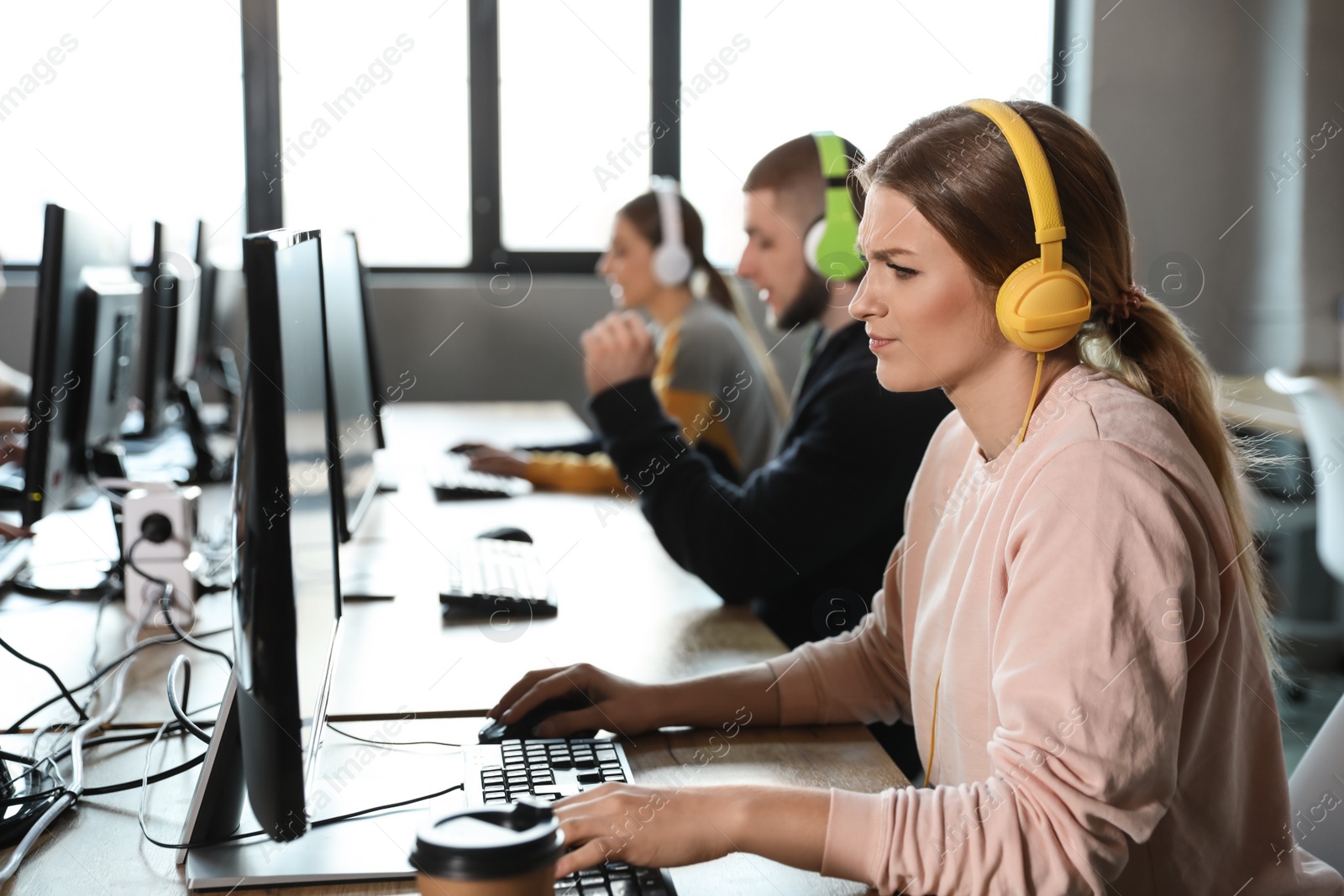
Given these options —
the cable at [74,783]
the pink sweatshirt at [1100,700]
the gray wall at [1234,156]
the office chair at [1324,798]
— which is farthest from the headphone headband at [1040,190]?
the gray wall at [1234,156]

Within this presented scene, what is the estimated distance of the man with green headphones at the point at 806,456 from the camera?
4.61ft

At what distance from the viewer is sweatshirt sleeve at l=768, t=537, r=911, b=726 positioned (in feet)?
3.47

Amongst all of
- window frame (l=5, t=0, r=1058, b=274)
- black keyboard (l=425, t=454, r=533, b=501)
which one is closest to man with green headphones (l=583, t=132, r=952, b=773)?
black keyboard (l=425, t=454, r=533, b=501)

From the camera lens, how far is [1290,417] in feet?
9.09

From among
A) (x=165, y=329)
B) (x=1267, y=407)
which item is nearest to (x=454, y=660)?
(x=165, y=329)

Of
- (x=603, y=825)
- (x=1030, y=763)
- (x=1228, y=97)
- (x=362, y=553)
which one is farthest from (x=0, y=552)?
(x=1228, y=97)

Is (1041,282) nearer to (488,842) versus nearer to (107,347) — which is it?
(488,842)

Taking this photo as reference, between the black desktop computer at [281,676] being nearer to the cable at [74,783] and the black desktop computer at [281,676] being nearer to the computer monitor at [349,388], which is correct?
the cable at [74,783]

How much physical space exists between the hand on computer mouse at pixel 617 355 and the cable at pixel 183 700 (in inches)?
27.9

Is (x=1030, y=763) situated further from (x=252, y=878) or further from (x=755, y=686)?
(x=252, y=878)

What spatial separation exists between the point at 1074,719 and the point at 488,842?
36 centimetres

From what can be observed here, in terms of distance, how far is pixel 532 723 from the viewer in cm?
98

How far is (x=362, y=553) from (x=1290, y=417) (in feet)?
7.30

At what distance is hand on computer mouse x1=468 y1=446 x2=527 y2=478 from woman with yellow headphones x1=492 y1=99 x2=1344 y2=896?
1.31m
